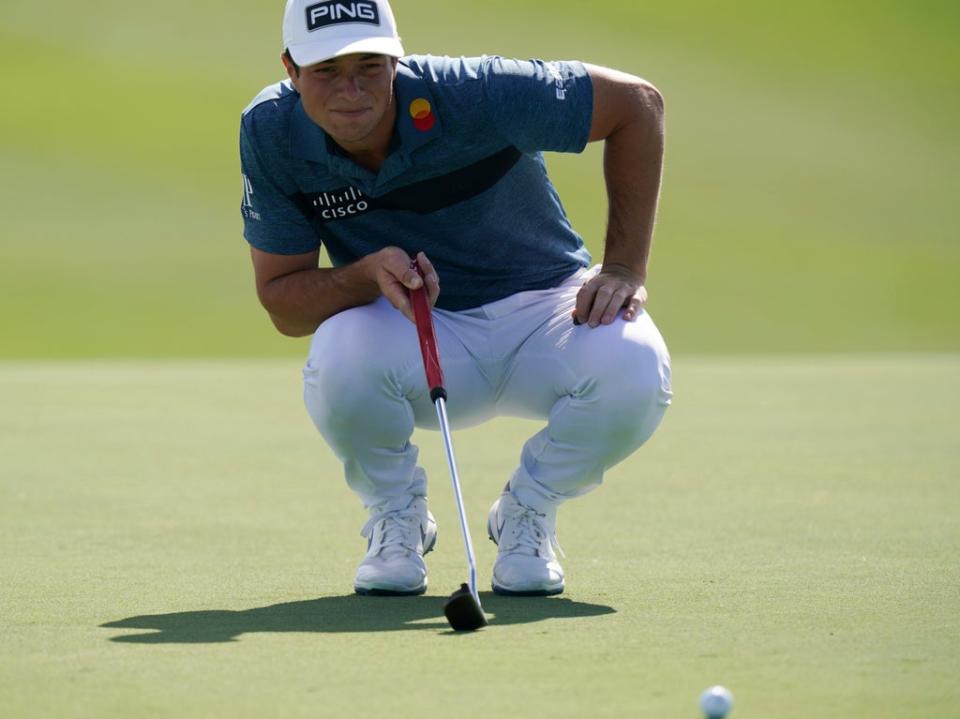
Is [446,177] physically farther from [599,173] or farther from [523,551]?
[599,173]

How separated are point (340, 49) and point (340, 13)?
0.10m

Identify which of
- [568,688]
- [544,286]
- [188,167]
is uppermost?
[188,167]

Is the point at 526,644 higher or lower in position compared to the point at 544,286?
lower

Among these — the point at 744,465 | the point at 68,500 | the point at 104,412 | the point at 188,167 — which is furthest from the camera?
the point at 188,167

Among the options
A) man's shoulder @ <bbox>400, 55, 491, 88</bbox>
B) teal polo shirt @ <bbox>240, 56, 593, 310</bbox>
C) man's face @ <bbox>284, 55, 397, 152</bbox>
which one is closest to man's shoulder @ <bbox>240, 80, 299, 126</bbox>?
teal polo shirt @ <bbox>240, 56, 593, 310</bbox>

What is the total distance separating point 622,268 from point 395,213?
482 millimetres

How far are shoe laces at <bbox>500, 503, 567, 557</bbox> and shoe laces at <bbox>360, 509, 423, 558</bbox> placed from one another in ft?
0.59

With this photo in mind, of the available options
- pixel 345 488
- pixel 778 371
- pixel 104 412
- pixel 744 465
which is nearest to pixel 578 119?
pixel 345 488

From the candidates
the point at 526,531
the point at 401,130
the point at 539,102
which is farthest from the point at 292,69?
the point at 526,531

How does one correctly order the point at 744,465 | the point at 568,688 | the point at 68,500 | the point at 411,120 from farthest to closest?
1. the point at 744,465
2. the point at 68,500
3. the point at 411,120
4. the point at 568,688

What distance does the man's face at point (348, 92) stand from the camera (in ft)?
10.3

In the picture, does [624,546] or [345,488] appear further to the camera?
[345,488]

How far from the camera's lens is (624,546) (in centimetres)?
378

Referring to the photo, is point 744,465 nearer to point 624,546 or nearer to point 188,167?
point 624,546
